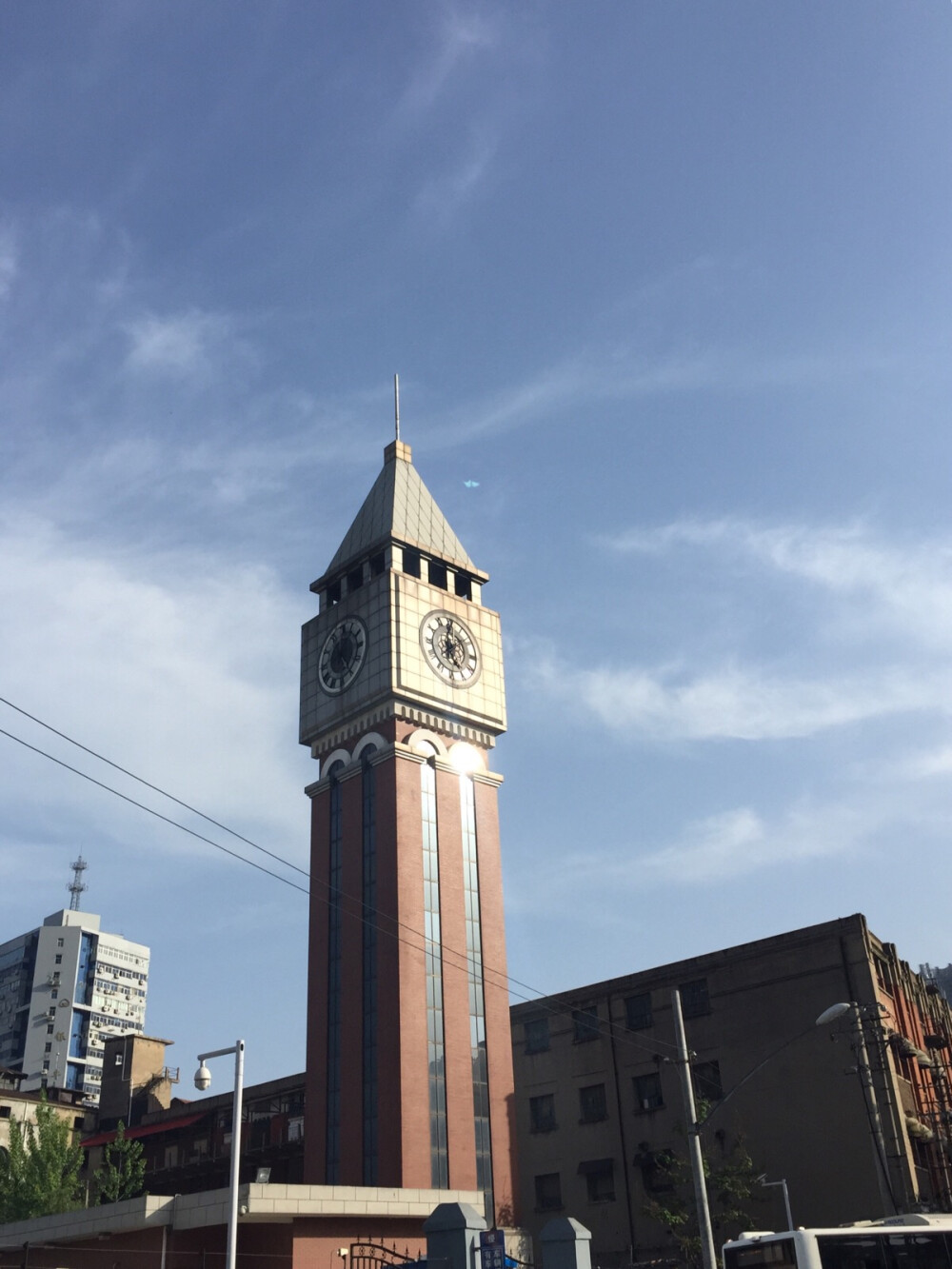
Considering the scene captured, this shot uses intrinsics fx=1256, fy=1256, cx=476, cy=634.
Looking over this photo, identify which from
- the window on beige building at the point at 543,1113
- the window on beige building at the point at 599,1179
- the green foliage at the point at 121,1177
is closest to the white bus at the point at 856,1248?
the green foliage at the point at 121,1177

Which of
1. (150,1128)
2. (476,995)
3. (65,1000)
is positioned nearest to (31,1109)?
(150,1128)

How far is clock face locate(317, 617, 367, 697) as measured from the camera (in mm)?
69688

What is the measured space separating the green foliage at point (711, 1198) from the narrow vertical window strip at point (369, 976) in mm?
13057

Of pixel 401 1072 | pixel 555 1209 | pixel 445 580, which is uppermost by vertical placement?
pixel 445 580

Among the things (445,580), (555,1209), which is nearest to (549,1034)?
(555,1209)

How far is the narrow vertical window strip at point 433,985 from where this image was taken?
57188 millimetres

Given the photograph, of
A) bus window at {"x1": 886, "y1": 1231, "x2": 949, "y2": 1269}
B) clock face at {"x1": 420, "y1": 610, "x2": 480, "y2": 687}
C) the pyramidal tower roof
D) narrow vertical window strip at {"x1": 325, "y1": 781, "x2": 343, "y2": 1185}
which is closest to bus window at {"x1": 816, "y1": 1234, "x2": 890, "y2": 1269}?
bus window at {"x1": 886, "y1": 1231, "x2": 949, "y2": 1269}

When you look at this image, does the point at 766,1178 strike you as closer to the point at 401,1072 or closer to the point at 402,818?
the point at 401,1072

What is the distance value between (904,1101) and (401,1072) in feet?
75.7

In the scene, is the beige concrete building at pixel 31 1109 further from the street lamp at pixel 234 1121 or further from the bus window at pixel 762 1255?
the bus window at pixel 762 1255

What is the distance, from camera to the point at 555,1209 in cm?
6550

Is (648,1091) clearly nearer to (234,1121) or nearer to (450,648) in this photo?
(450,648)

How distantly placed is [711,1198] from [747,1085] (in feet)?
17.9

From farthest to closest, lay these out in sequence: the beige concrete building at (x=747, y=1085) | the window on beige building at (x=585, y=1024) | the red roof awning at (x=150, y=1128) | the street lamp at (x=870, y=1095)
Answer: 1. the red roof awning at (x=150, y=1128)
2. the window on beige building at (x=585, y=1024)
3. the beige concrete building at (x=747, y=1085)
4. the street lamp at (x=870, y=1095)
